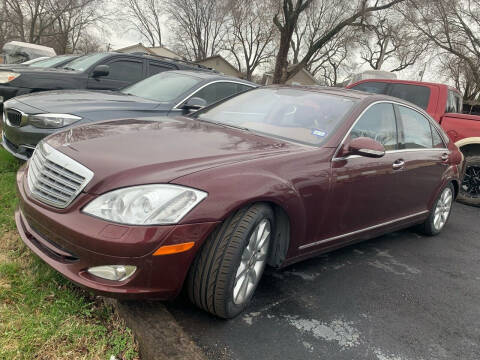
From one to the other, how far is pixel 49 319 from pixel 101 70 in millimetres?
4828

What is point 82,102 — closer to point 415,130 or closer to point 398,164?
point 398,164

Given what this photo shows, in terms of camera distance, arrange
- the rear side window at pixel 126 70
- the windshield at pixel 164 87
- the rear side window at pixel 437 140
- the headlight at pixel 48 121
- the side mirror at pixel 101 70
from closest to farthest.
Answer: the headlight at pixel 48 121
the rear side window at pixel 437 140
the windshield at pixel 164 87
the side mirror at pixel 101 70
the rear side window at pixel 126 70

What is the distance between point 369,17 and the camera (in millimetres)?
19703

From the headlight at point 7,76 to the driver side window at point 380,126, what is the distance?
16.2ft

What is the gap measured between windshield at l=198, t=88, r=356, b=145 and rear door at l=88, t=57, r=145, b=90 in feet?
11.4

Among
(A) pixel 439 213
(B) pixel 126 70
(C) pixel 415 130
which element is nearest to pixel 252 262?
(C) pixel 415 130

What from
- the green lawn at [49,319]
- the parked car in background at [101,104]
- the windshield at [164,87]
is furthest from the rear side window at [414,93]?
the green lawn at [49,319]

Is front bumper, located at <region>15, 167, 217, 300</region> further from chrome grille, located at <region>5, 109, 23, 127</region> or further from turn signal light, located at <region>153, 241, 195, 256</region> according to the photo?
chrome grille, located at <region>5, 109, 23, 127</region>

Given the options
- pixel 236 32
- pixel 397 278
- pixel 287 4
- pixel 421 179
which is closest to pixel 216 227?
pixel 397 278

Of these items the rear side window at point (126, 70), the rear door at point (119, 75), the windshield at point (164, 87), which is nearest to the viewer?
the windshield at point (164, 87)

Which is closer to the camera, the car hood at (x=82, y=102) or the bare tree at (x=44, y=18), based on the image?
the car hood at (x=82, y=102)

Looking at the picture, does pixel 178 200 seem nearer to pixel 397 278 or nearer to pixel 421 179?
pixel 397 278

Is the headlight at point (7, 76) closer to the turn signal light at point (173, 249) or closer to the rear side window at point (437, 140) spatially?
the turn signal light at point (173, 249)

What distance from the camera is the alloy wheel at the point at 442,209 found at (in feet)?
14.9
